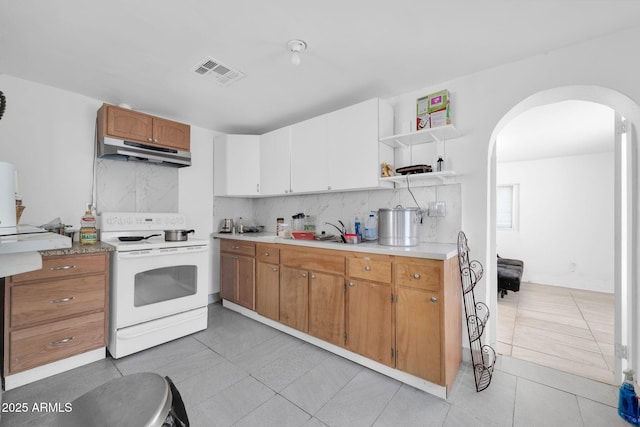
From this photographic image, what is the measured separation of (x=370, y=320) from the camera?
2.11 metres

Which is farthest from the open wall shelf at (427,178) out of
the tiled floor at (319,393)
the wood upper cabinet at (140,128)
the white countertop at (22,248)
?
the wood upper cabinet at (140,128)

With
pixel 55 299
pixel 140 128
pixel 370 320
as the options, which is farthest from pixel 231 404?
pixel 140 128

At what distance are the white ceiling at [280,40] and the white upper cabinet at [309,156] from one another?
0.34 meters

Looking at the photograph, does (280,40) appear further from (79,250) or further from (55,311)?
(55,311)

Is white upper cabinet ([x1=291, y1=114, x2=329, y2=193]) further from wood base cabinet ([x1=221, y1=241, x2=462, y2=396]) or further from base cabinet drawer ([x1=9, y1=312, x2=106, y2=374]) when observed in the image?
base cabinet drawer ([x1=9, y1=312, x2=106, y2=374])

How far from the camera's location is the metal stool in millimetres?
741

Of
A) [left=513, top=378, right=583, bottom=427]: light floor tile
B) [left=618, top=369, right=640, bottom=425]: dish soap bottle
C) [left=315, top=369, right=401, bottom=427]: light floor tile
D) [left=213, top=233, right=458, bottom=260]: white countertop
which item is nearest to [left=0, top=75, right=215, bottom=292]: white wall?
[left=213, top=233, right=458, bottom=260]: white countertop

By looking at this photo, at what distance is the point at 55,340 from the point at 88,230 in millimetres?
921

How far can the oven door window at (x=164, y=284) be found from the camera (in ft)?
7.76

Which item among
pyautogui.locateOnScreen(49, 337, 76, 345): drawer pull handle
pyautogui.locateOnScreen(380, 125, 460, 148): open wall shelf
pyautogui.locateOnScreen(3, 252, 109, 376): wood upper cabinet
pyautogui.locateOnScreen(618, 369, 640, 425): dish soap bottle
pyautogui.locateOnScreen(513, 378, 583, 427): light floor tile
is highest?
pyautogui.locateOnScreen(380, 125, 460, 148): open wall shelf

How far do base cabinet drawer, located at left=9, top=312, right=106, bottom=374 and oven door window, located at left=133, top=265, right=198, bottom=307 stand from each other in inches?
12.2

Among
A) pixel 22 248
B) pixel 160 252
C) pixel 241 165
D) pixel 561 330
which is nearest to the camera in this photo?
pixel 22 248

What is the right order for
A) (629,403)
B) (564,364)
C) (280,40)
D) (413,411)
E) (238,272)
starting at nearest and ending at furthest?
(629,403) → (413,411) → (280,40) → (564,364) → (238,272)

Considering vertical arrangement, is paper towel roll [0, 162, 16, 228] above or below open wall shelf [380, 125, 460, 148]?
below
